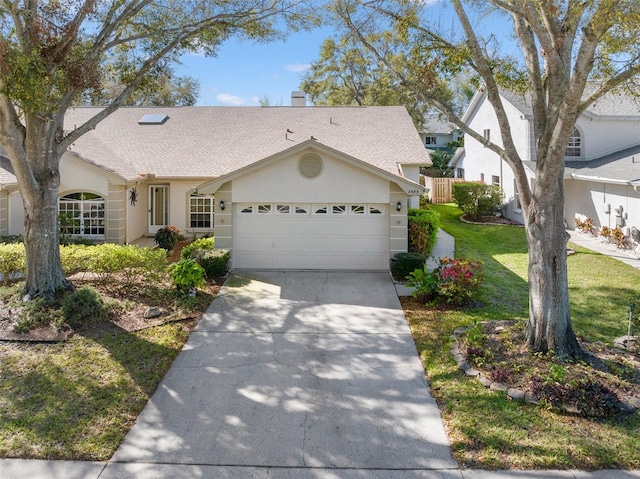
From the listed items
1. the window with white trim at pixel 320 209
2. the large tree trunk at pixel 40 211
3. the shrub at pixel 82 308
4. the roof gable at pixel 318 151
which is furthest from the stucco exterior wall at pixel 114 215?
the window with white trim at pixel 320 209

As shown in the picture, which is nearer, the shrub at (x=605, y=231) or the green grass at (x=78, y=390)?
the green grass at (x=78, y=390)

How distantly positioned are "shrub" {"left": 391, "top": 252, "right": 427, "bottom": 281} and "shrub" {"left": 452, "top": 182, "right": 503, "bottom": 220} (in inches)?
443

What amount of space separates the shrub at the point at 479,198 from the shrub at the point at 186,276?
1592 cm

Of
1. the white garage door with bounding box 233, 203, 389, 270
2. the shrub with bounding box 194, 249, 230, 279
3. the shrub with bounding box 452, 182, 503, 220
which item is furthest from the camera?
the shrub with bounding box 452, 182, 503, 220

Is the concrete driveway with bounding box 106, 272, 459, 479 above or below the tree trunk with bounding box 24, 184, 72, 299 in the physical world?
below

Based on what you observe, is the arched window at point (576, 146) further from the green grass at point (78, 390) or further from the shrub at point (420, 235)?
the green grass at point (78, 390)

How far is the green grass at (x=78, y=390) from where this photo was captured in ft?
17.2

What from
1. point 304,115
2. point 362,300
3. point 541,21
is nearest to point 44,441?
point 362,300

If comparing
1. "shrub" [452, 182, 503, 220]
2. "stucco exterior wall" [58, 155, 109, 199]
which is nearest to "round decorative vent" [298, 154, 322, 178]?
"stucco exterior wall" [58, 155, 109, 199]

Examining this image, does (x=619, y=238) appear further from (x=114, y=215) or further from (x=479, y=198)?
(x=114, y=215)

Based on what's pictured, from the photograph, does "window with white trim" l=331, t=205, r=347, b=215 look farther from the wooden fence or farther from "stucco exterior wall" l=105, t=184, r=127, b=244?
the wooden fence

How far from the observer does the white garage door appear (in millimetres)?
13578

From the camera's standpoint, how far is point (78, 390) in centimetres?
641

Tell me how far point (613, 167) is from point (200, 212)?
52.3 feet
